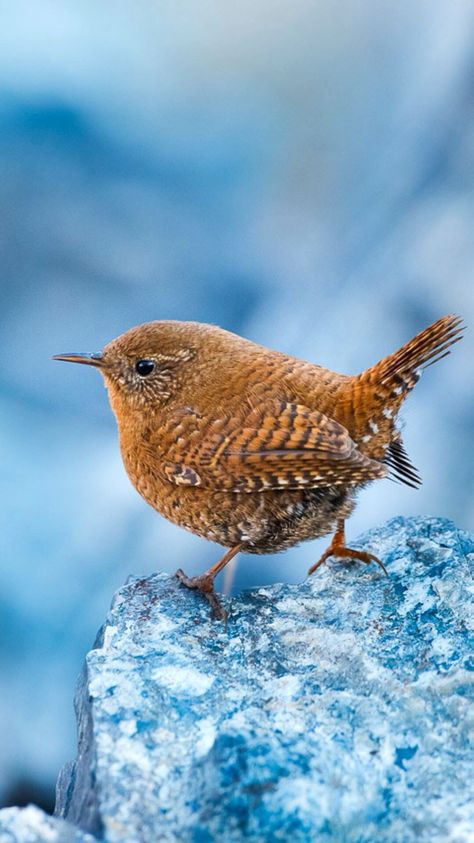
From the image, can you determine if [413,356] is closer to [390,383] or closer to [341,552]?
[390,383]

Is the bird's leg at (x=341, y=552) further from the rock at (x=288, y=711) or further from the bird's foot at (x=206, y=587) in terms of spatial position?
the bird's foot at (x=206, y=587)

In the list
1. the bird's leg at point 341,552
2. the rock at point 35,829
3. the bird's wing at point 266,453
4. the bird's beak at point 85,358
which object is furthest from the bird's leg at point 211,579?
the rock at point 35,829

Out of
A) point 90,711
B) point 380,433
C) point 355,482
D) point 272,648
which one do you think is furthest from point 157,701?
point 380,433

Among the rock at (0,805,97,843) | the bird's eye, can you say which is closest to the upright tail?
the bird's eye

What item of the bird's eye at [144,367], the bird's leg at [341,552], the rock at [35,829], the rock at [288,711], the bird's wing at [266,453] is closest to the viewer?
the rock at [35,829]

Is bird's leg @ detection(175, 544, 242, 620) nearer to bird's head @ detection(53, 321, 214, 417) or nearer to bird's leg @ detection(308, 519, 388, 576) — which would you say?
bird's leg @ detection(308, 519, 388, 576)

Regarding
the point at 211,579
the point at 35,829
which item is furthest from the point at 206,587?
the point at 35,829
